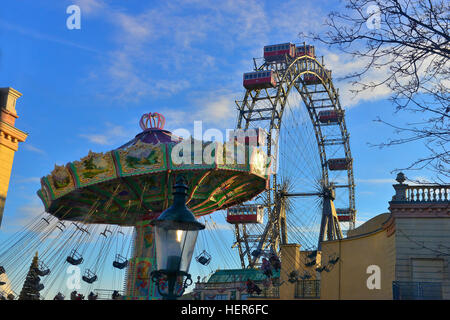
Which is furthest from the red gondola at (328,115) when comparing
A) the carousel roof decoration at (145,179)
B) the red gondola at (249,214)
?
the carousel roof decoration at (145,179)

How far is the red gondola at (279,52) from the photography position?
40.3 meters

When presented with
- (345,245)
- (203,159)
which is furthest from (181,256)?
(345,245)

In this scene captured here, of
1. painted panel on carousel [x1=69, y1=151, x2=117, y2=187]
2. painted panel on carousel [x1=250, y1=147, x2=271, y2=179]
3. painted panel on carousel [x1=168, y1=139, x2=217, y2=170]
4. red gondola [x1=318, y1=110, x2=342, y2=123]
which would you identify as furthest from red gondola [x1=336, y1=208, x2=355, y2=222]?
painted panel on carousel [x1=69, y1=151, x2=117, y2=187]

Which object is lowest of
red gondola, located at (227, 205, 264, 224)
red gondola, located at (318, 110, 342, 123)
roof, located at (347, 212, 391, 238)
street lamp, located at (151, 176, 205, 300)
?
street lamp, located at (151, 176, 205, 300)

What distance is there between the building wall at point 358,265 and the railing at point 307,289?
41.1 inches

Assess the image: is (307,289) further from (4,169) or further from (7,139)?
(7,139)

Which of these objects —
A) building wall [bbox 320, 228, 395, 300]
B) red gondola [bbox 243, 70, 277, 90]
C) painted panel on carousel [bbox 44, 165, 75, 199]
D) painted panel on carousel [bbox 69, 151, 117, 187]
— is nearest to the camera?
building wall [bbox 320, 228, 395, 300]

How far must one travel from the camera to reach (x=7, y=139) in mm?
28047

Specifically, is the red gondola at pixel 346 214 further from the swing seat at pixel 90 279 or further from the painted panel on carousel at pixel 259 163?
the swing seat at pixel 90 279

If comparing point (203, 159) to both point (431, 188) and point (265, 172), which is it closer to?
point (265, 172)

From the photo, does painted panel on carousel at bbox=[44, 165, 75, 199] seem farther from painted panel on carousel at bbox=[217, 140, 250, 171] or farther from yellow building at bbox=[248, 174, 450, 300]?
yellow building at bbox=[248, 174, 450, 300]

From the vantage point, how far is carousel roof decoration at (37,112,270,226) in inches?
958

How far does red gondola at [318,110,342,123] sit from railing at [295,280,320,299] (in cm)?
2043

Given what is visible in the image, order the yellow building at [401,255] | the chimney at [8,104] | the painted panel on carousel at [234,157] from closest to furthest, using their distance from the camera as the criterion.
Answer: the yellow building at [401,255] < the painted panel on carousel at [234,157] < the chimney at [8,104]
